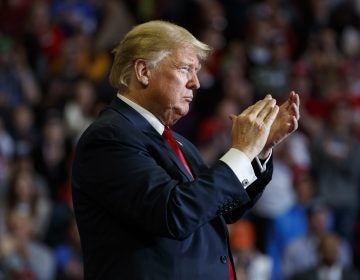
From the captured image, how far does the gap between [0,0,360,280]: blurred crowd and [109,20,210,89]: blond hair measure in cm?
367

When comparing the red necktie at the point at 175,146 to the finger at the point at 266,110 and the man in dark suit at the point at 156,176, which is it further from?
the finger at the point at 266,110

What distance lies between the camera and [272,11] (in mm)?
10336

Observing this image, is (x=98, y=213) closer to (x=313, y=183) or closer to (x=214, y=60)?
(x=313, y=183)

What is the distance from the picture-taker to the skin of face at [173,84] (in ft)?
9.40

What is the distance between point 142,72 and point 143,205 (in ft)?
1.46

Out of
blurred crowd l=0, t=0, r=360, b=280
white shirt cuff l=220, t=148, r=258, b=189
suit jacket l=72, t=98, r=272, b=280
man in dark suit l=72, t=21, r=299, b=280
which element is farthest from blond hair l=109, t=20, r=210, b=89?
blurred crowd l=0, t=0, r=360, b=280

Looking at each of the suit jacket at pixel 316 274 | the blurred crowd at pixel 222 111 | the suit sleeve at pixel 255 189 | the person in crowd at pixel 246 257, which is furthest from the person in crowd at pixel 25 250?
the suit sleeve at pixel 255 189

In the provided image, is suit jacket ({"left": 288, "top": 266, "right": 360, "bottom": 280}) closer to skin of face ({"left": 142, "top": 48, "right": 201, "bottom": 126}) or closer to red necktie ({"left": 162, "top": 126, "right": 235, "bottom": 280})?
red necktie ({"left": 162, "top": 126, "right": 235, "bottom": 280})

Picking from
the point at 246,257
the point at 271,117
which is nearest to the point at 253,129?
the point at 271,117

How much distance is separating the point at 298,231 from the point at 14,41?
144 inches

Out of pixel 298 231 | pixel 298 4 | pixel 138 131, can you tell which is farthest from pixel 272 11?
pixel 138 131

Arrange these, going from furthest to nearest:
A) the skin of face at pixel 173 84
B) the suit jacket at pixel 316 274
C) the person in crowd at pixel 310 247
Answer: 1. the person in crowd at pixel 310 247
2. the suit jacket at pixel 316 274
3. the skin of face at pixel 173 84

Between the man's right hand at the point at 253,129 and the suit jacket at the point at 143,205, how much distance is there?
10 centimetres

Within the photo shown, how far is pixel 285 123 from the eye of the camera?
119 inches
